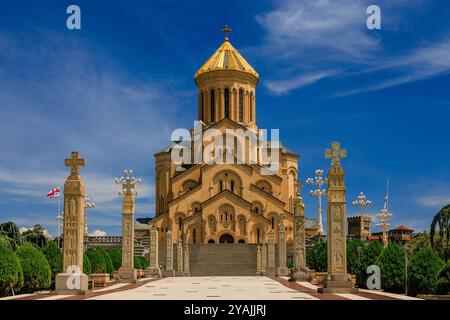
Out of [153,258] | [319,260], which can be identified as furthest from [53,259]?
[319,260]

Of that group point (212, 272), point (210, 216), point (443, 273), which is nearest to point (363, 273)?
point (443, 273)

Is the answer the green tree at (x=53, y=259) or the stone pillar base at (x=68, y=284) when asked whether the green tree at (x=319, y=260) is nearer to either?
the green tree at (x=53, y=259)

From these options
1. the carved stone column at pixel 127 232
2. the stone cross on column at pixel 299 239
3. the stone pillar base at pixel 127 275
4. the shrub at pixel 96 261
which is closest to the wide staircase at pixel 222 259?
the shrub at pixel 96 261

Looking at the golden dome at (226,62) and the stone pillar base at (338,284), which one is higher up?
the golden dome at (226,62)

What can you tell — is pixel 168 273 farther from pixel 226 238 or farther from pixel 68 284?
pixel 226 238

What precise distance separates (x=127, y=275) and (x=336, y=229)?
10.8 m

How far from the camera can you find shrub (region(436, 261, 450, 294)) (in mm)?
17031

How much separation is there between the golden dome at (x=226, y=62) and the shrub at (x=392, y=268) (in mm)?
47855

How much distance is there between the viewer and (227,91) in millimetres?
67750

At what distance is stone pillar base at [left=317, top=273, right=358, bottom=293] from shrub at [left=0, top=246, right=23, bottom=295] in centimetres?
848

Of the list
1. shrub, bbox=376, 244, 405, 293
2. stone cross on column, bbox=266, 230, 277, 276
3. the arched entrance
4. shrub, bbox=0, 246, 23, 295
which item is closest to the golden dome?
the arched entrance

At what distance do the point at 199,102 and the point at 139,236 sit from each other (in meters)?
15.4

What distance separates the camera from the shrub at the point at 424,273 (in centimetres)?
1805
